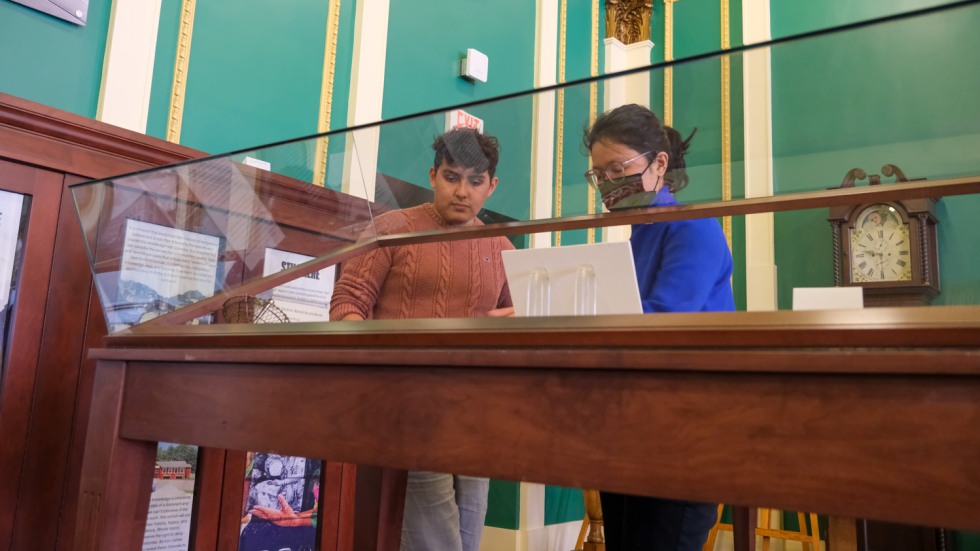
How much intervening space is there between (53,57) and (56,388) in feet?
3.25

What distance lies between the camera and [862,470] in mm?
556

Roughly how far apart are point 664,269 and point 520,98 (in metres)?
0.46

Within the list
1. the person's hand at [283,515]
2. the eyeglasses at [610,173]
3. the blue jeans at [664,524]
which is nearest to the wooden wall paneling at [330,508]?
the person's hand at [283,515]

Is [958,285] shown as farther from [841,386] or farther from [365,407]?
[365,407]

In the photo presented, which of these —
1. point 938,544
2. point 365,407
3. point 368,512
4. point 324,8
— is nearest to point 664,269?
point 365,407

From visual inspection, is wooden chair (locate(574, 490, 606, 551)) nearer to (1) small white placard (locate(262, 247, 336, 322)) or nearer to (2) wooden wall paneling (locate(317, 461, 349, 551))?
(2) wooden wall paneling (locate(317, 461, 349, 551))

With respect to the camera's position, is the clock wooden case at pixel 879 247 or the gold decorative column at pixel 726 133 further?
the clock wooden case at pixel 879 247

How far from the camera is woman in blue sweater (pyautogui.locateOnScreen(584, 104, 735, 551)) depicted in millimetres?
900

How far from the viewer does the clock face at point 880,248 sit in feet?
11.1

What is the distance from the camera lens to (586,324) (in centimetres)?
71

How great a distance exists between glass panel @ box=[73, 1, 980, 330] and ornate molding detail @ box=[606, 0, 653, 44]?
12.0 feet

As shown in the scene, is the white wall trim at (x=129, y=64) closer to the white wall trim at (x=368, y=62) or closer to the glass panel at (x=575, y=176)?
the white wall trim at (x=368, y=62)

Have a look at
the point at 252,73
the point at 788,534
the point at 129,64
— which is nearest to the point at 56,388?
the point at 129,64


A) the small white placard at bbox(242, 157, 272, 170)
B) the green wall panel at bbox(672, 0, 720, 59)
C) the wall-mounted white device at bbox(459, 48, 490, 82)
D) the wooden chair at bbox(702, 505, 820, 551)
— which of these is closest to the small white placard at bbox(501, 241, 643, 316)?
the small white placard at bbox(242, 157, 272, 170)
